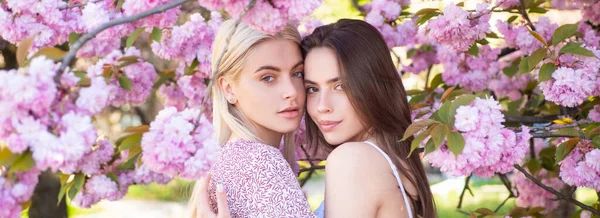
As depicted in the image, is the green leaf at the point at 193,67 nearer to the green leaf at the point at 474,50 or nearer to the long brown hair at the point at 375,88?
the long brown hair at the point at 375,88

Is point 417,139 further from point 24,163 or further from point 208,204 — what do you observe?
point 24,163

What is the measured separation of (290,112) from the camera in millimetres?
2643

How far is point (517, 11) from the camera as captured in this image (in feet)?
12.0

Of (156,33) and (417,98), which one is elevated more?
(156,33)

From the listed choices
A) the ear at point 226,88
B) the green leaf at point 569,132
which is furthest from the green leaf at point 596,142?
the ear at point 226,88

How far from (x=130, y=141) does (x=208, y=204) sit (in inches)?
20.2

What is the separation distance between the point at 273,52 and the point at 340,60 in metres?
0.23

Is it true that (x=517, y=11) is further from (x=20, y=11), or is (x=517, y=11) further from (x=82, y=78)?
(x=82, y=78)

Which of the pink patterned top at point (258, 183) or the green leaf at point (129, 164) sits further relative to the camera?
the green leaf at point (129, 164)

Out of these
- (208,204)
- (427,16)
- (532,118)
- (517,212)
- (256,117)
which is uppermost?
(427,16)

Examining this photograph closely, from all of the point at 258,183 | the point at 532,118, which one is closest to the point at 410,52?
the point at 532,118

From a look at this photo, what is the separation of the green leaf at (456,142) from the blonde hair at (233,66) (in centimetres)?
82

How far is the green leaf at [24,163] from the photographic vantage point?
4.99ft

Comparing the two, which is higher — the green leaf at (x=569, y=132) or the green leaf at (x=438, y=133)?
the green leaf at (x=438, y=133)
